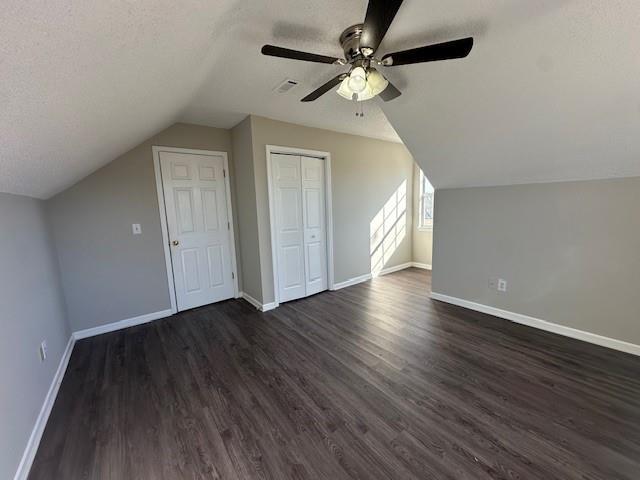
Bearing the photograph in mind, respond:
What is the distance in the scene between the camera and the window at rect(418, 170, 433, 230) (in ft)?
17.0

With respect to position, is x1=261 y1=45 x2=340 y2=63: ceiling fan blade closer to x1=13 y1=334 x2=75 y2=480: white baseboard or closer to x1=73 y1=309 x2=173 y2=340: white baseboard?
x1=13 y1=334 x2=75 y2=480: white baseboard

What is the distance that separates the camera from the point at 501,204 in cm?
290

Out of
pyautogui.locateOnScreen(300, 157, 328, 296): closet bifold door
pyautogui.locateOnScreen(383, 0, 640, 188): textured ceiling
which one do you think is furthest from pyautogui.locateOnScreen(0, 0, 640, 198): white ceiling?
pyautogui.locateOnScreen(300, 157, 328, 296): closet bifold door

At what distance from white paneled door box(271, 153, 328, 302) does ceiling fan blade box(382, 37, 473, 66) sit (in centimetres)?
210

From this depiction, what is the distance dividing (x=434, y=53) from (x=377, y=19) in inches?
14.5

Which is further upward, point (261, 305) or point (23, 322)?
point (23, 322)

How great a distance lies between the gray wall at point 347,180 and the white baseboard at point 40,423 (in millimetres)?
1899

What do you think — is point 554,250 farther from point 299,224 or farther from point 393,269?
point 299,224

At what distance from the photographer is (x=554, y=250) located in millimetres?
2590

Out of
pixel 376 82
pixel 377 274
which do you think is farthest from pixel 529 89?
pixel 377 274

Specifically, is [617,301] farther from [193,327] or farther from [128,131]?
[128,131]

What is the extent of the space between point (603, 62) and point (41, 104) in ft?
9.17

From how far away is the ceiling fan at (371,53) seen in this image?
122 cm

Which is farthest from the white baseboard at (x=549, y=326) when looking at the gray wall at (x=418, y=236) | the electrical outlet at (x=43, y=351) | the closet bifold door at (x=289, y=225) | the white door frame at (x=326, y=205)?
the electrical outlet at (x=43, y=351)
